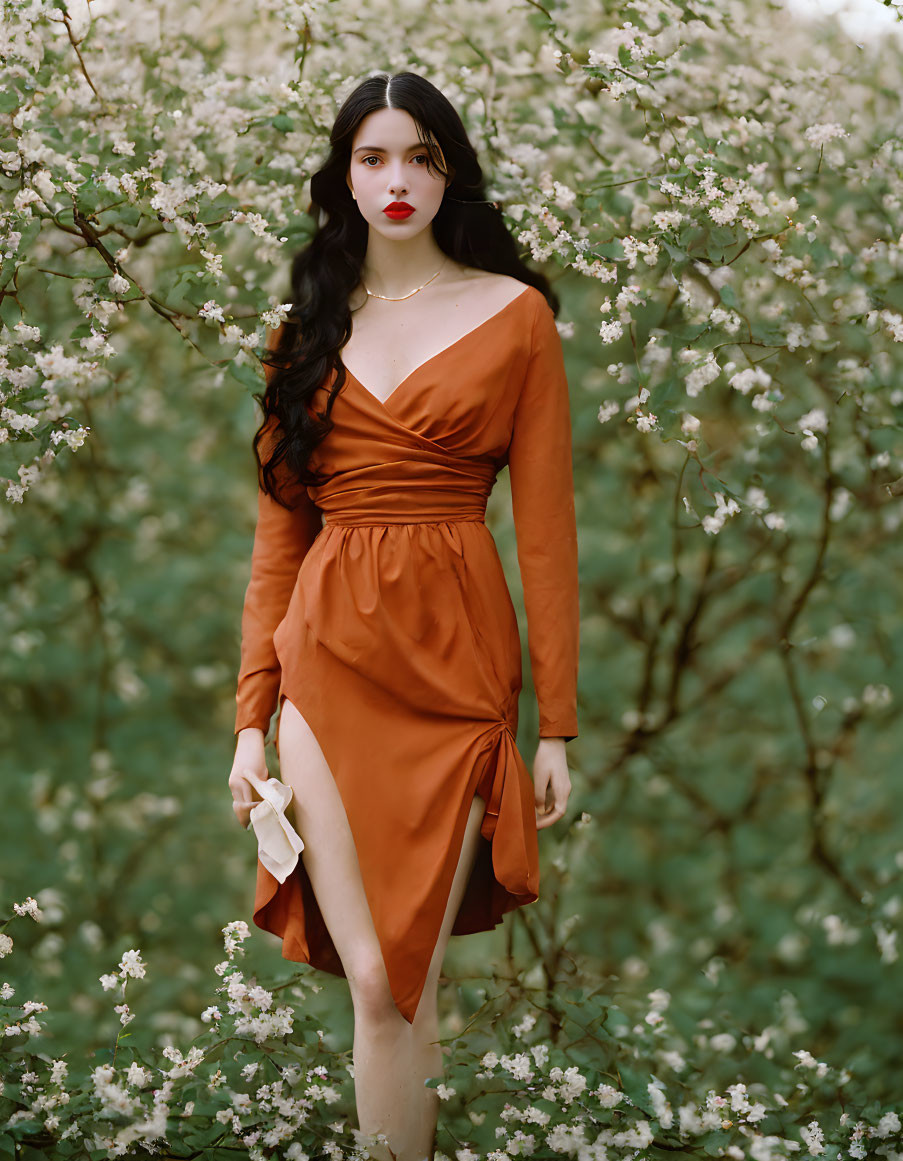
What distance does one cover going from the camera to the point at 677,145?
7.59 ft

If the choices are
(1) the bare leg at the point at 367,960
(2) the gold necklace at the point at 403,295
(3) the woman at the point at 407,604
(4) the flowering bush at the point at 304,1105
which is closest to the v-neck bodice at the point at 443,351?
(3) the woman at the point at 407,604

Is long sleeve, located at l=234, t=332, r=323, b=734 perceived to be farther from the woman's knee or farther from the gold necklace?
the woman's knee

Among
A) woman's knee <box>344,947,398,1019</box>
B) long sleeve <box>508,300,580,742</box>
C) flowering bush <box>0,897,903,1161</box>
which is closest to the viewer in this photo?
woman's knee <box>344,947,398,1019</box>

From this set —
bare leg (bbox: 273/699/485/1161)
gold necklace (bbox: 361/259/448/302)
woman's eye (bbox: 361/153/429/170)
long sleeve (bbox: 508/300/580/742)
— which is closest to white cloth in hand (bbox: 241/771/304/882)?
bare leg (bbox: 273/699/485/1161)

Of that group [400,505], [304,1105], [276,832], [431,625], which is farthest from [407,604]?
[304,1105]

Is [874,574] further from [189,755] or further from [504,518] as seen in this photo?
[189,755]

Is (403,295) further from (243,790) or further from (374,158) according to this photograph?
(243,790)

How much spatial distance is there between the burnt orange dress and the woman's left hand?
0.13 ft

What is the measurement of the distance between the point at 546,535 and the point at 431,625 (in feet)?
0.77

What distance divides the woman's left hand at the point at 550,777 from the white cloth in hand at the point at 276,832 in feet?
1.26

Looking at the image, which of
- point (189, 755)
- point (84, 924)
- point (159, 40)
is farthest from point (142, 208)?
point (84, 924)

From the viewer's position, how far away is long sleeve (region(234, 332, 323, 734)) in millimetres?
2109

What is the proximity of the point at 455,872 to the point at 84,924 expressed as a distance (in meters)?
1.77

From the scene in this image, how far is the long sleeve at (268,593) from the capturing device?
211 centimetres
